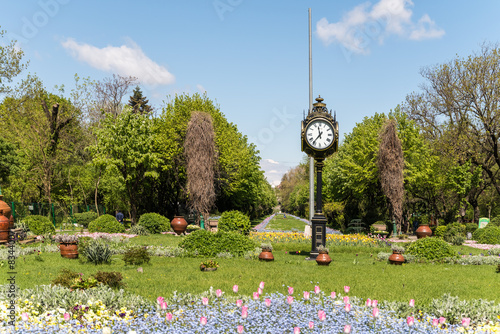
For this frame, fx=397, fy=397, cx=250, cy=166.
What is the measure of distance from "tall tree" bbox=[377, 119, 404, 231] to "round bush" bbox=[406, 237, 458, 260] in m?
11.9

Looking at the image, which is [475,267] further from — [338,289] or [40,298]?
[40,298]

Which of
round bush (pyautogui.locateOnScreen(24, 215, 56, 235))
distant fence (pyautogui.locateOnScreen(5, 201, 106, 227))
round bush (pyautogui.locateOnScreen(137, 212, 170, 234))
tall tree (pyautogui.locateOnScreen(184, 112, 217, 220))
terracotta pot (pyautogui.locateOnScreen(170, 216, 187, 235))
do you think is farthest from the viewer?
distant fence (pyautogui.locateOnScreen(5, 201, 106, 227))

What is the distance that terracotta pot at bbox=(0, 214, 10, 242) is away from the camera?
17406 mm

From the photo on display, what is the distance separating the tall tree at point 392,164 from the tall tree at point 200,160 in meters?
11.5

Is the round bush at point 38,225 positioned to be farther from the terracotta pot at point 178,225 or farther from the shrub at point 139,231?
the terracotta pot at point 178,225

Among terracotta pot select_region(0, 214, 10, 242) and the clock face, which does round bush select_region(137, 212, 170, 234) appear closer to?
terracotta pot select_region(0, 214, 10, 242)

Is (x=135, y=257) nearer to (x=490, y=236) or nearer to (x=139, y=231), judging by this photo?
(x=139, y=231)

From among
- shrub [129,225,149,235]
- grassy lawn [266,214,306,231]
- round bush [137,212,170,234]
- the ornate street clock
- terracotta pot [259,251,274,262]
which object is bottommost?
grassy lawn [266,214,306,231]

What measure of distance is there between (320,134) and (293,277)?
245 inches

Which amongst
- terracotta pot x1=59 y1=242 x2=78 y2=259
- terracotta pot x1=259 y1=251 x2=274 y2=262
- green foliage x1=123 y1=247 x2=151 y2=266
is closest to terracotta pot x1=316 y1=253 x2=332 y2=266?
terracotta pot x1=259 y1=251 x2=274 y2=262

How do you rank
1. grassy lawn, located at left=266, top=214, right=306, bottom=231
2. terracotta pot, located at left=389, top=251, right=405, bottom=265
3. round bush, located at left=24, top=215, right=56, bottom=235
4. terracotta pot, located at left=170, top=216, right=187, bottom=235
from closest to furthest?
terracotta pot, located at left=389, top=251, right=405, bottom=265, round bush, located at left=24, top=215, right=56, bottom=235, terracotta pot, located at left=170, top=216, right=187, bottom=235, grassy lawn, located at left=266, top=214, right=306, bottom=231

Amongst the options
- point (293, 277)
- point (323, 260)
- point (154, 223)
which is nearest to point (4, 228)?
point (154, 223)

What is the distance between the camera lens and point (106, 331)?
4293 millimetres

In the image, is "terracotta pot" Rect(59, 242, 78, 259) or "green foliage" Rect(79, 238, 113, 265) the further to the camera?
"terracotta pot" Rect(59, 242, 78, 259)
